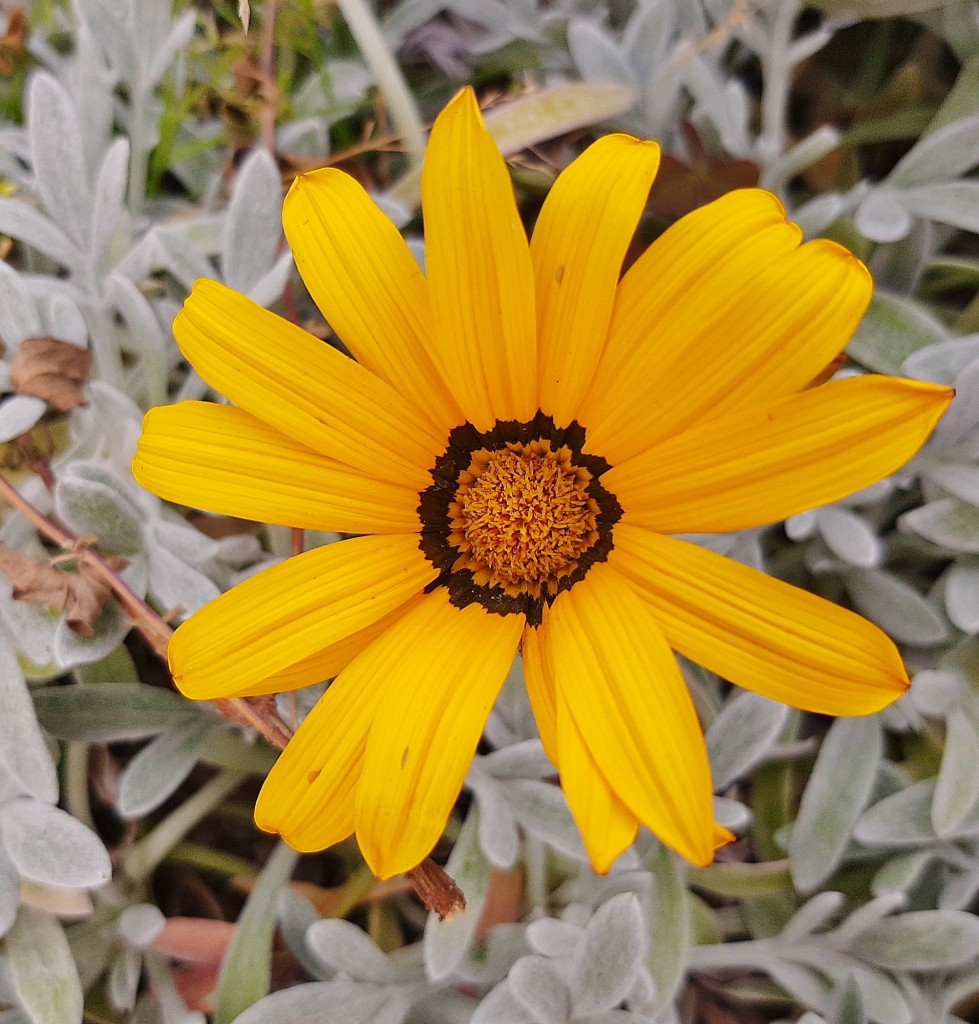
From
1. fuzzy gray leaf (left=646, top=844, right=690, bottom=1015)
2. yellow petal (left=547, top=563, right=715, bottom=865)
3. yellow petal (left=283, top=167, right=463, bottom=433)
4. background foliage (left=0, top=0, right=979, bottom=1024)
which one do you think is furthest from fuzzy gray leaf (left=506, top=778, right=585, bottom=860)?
yellow petal (left=283, top=167, right=463, bottom=433)

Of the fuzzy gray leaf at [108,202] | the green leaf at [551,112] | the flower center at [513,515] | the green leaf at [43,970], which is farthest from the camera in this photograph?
the green leaf at [551,112]

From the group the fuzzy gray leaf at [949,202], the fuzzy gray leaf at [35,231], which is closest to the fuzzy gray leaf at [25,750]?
the fuzzy gray leaf at [35,231]

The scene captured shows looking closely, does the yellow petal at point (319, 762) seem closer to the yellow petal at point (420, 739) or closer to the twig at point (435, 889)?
the yellow petal at point (420, 739)

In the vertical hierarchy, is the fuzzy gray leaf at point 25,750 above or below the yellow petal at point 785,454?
below

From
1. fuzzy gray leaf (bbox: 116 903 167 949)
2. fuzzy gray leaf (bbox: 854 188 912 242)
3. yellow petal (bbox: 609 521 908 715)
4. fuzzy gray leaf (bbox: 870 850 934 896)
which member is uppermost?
fuzzy gray leaf (bbox: 854 188 912 242)

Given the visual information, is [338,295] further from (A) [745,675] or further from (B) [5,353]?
(B) [5,353]

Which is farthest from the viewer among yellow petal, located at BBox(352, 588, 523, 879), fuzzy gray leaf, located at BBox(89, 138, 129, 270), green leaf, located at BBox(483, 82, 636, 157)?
green leaf, located at BBox(483, 82, 636, 157)

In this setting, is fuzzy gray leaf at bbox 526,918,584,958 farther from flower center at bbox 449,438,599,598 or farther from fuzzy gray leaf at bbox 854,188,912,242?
fuzzy gray leaf at bbox 854,188,912,242

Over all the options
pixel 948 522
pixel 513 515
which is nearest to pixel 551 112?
pixel 513 515
